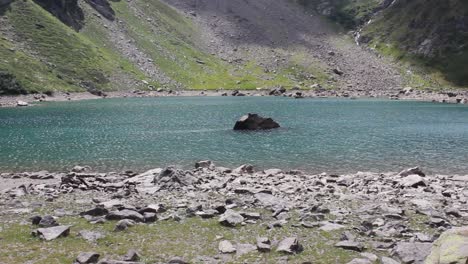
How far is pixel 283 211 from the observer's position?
28.3 metres

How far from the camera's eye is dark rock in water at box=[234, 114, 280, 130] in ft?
268

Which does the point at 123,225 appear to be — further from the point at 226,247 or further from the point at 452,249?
the point at 452,249

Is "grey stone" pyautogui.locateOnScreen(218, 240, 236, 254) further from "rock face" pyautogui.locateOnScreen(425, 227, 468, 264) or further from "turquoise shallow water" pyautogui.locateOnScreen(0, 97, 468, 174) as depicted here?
"turquoise shallow water" pyautogui.locateOnScreen(0, 97, 468, 174)

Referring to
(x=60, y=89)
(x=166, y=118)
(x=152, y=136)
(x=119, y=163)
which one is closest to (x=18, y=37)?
(x=60, y=89)

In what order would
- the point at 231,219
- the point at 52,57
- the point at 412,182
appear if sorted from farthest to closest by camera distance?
the point at 52,57, the point at 412,182, the point at 231,219

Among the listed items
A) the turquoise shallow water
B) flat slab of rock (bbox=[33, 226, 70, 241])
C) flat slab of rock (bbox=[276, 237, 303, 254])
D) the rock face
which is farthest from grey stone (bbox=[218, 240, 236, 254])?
the turquoise shallow water

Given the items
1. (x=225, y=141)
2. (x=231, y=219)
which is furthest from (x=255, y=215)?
(x=225, y=141)

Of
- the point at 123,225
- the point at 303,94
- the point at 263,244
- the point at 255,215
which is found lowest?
the point at 303,94

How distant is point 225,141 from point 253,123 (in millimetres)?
14215

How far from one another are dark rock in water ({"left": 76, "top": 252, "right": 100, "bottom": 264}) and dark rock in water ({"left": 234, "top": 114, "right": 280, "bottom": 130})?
61.9 meters

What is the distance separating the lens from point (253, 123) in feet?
270

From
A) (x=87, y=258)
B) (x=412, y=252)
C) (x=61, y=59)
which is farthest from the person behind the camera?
(x=61, y=59)

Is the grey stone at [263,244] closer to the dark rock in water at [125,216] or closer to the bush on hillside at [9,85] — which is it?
the dark rock in water at [125,216]

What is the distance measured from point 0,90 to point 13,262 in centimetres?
12863
